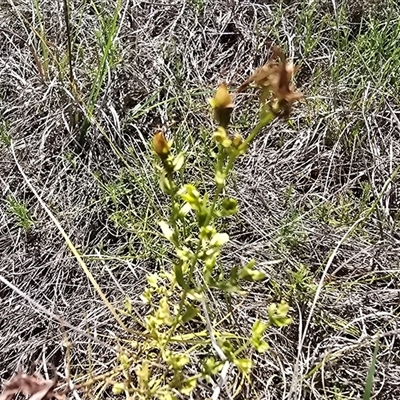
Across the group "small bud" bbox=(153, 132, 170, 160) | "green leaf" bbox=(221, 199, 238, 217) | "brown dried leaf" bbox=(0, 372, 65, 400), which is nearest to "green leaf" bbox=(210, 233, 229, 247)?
"green leaf" bbox=(221, 199, 238, 217)

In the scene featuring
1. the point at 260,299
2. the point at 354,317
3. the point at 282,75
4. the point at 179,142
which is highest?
the point at 282,75

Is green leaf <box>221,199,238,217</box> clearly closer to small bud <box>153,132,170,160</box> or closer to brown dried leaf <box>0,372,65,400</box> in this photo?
small bud <box>153,132,170,160</box>

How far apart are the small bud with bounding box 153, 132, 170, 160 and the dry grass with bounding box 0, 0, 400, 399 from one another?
1.61ft

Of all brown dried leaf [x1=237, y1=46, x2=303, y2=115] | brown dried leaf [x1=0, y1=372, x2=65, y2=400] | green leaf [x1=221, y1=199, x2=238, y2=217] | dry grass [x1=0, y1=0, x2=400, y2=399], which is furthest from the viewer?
dry grass [x1=0, y1=0, x2=400, y2=399]

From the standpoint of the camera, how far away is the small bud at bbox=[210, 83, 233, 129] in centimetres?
71

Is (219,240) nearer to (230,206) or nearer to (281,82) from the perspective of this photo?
(230,206)

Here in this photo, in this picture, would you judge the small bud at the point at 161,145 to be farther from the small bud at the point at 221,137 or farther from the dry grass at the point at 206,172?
the dry grass at the point at 206,172

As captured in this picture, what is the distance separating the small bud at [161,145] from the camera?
75 cm

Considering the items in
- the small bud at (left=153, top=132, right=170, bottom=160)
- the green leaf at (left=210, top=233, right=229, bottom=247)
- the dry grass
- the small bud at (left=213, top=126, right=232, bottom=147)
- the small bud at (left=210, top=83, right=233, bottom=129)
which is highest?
the small bud at (left=210, top=83, right=233, bottom=129)

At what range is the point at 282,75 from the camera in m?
0.70

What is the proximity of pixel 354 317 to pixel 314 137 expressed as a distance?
460 mm

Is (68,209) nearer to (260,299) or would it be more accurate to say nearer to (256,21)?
(260,299)

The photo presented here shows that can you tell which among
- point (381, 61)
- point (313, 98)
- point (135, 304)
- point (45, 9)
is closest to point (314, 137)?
point (313, 98)

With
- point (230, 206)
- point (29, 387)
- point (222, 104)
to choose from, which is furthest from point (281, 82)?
point (29, 387)
